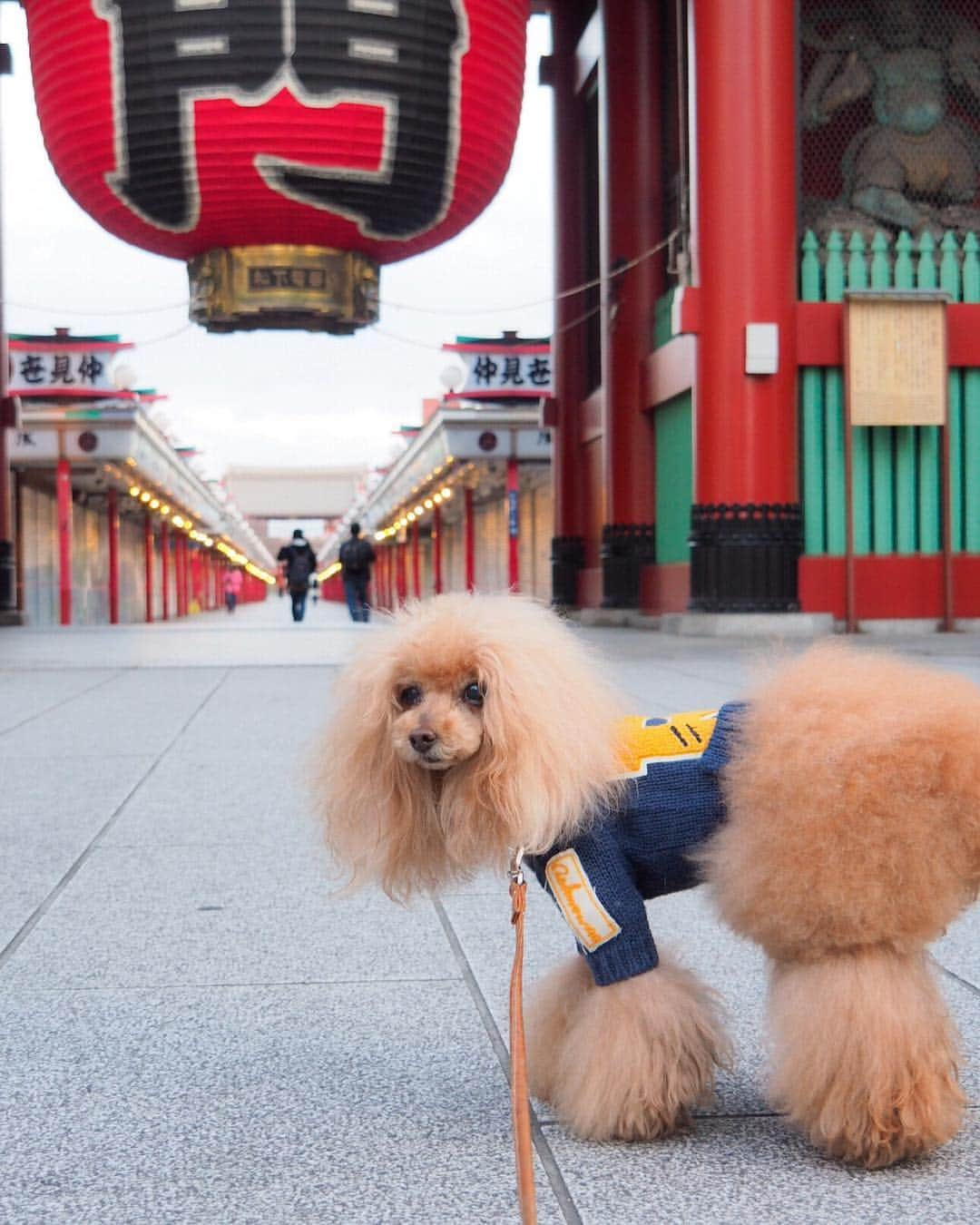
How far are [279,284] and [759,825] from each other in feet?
37.0

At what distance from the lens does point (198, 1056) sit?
2.60m

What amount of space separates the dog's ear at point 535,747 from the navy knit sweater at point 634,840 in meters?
0.05

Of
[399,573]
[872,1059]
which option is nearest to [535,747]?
[872,1059]

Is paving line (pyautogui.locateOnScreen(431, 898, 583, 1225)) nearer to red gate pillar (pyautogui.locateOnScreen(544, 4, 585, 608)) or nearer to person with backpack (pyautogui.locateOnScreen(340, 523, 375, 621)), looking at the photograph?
person with backpack (pyautogui.locateOnScreen(340, 523, 375, 621))

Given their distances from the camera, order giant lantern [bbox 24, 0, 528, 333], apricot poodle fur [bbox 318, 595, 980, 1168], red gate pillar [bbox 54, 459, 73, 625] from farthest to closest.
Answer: red gate pillar [bbox 54, 459, 73, 625] → giant lantern [bbox 24, 0, 528, 333] → apricot poodle fur [bbox 318, 595, 980, 1168]

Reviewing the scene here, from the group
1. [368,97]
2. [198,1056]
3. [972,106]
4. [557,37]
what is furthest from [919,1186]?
[557,37]

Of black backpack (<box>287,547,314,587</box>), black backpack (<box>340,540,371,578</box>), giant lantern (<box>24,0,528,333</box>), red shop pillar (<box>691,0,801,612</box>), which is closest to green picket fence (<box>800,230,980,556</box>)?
red shop pillar (<box>691,0,801,612</box>)

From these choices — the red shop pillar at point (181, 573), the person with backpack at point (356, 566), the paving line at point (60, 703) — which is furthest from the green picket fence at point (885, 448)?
the red shop pillar at point (181, 573)

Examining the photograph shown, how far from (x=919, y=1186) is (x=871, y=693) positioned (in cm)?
71

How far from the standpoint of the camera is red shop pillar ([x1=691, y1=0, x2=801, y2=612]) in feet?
46.9

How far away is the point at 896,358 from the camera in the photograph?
47.9 feet

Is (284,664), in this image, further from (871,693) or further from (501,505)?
(501,505)

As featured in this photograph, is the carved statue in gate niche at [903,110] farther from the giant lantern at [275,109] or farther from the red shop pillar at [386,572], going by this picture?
the red shop pillar at [386,572]

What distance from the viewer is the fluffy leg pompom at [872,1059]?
6.77 feet
